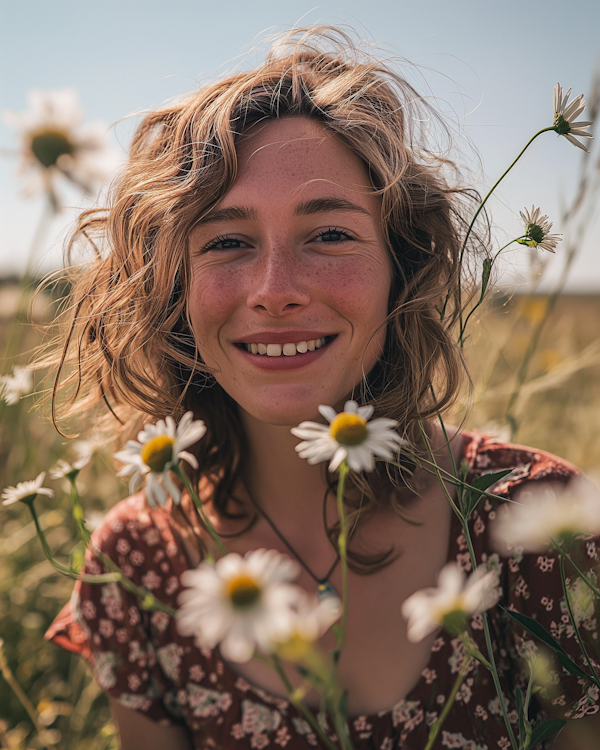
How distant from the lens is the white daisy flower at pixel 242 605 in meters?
0.32

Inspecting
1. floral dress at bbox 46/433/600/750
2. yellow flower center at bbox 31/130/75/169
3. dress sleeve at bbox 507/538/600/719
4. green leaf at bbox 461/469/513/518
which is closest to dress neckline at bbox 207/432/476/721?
floral dress at bbox 46/433/600/750

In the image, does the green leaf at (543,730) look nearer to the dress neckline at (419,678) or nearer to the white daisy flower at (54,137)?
the dress neckline at (419,678)

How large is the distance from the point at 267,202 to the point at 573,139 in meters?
0.45

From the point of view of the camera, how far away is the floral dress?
0.98m

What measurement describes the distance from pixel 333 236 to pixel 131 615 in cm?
84

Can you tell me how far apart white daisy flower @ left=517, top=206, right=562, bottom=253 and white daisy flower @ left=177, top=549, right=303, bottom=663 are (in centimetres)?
42

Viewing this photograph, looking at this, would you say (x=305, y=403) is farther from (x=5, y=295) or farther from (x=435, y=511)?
(x=5, y=295)

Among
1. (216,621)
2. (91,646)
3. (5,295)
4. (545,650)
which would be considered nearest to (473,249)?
(545,650)

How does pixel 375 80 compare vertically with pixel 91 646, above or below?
above

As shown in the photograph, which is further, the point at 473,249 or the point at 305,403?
the point at 473,249

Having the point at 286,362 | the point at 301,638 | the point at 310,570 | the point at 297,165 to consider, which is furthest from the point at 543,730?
the point at 297,165

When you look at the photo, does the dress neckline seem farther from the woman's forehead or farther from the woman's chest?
the woman's forehead

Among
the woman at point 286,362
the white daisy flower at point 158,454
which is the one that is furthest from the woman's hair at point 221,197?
the white daisy flower at point 158,454

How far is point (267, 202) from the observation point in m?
0.91
